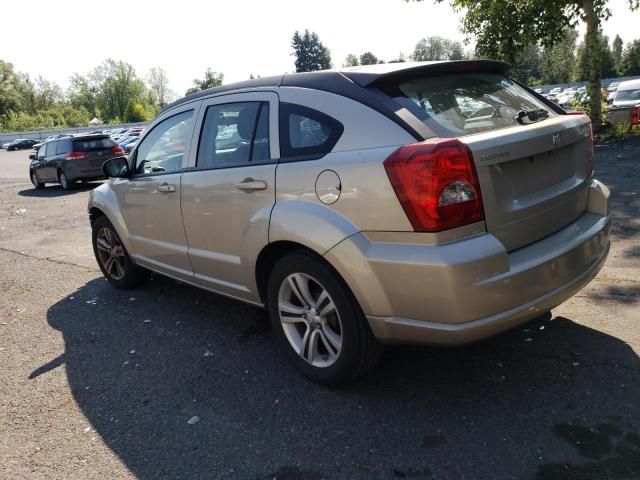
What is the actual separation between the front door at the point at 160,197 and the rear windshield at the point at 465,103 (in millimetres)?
1890

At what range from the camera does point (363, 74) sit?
3014mm

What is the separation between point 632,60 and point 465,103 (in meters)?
95.2

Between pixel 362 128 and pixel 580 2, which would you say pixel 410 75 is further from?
pixel 580 2

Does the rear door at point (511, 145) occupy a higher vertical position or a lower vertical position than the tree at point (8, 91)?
lower

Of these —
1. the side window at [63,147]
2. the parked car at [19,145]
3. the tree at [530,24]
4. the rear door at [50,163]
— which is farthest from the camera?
the parked car at [19,145]

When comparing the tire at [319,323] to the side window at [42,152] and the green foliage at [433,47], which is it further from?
the green foliage at [433,47]

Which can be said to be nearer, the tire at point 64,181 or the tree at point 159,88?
the tire at point 64,181

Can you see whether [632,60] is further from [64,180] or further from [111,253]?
[111,253]

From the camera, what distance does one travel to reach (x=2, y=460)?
112 inches

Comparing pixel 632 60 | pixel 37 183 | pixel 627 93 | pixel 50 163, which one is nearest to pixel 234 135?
pixel 50 163

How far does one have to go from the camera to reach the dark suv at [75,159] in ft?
54.0

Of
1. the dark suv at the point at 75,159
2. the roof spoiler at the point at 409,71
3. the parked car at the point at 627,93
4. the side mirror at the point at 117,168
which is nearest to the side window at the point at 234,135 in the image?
the roof spoiler at the point at 409,71

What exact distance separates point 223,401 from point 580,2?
13.0 metres

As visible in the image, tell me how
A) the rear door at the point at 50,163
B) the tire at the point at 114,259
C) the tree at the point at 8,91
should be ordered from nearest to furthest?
the tire at the point at 114,259
the rear door at the point at 50,163
the tree at the point at 8,91
